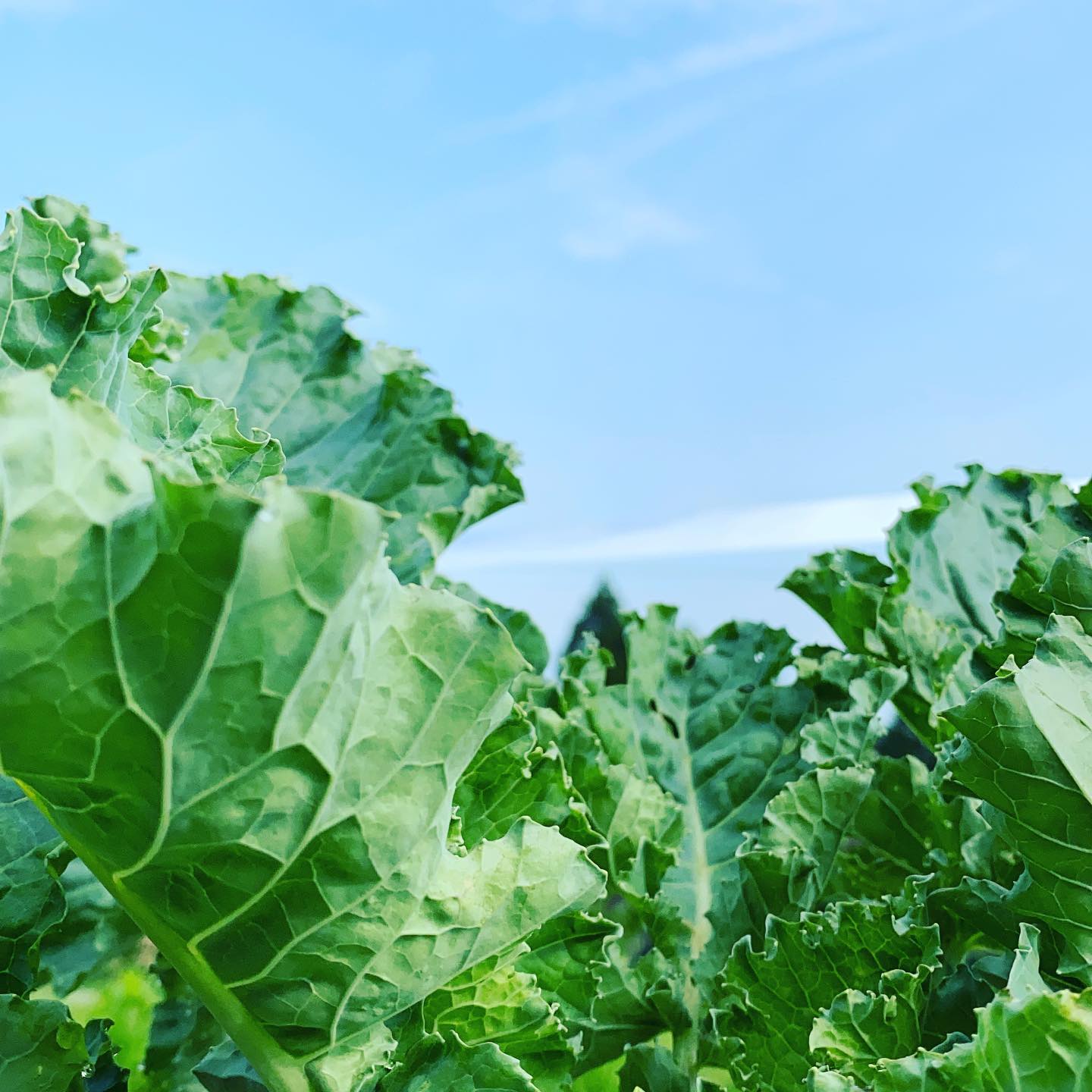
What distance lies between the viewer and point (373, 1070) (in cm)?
127

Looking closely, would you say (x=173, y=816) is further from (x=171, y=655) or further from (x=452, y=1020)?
(x=452, y=1020)

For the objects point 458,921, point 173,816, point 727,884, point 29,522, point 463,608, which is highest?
point 29,522

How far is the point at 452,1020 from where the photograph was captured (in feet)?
4.78

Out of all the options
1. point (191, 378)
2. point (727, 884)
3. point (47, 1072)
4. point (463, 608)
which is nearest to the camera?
point (463, 608)

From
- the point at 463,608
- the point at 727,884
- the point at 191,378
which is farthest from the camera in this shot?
the point at 191,378

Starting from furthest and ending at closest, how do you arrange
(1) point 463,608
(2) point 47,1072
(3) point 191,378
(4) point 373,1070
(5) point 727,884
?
1. (3) point 191,378
2. (5) point 727,884
3. (2) point 47,1072
4. (4) point 373,1070
5. (1) point 463,608

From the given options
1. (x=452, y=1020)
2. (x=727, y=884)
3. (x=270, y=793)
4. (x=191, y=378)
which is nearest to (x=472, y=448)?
(x=191, y=378)

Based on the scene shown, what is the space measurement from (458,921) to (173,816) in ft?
1.04

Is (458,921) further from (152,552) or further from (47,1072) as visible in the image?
(47,1072)

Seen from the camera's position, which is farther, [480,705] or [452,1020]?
[452,1020]

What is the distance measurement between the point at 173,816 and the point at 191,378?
4.38 ft

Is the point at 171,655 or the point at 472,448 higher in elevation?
the point at 472,448

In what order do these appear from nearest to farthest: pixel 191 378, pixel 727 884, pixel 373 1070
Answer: pixel 373 1070
pixel 727 884
pixel 191 378

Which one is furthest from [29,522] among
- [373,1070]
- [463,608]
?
[373,1070]
